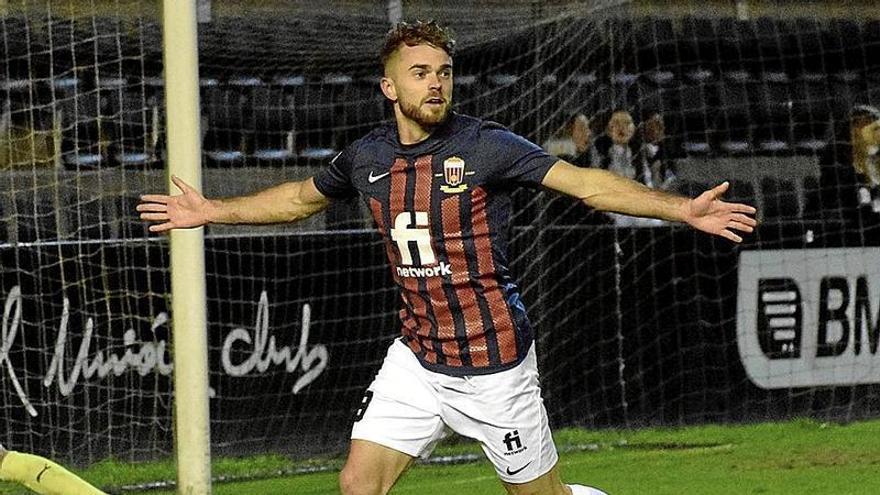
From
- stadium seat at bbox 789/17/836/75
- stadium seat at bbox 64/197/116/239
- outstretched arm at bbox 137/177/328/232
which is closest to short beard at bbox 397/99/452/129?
outstretched arm at bbox 137/177/328/232

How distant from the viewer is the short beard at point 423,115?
21.8 feet

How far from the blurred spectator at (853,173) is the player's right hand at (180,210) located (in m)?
6.65

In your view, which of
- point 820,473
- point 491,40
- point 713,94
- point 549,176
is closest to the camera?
point 549,176

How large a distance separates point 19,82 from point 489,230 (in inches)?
189

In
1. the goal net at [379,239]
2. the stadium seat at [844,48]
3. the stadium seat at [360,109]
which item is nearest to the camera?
the goal net at [379,239]

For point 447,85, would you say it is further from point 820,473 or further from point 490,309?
point 820,473

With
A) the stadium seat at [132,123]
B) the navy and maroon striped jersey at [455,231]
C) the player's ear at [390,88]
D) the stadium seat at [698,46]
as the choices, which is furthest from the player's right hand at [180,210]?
the stadium seat at [698,46]

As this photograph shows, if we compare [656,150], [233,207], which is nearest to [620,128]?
[656,150]

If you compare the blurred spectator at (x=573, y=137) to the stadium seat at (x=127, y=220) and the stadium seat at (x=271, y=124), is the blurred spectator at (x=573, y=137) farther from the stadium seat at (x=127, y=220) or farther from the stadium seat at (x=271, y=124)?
the stadium seat at (x=127, y=220)

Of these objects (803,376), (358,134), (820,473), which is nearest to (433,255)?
(820,473)

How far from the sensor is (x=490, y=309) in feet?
22.2

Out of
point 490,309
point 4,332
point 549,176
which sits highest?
point 549,176

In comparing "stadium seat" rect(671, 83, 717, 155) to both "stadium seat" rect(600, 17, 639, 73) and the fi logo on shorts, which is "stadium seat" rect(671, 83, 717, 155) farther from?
the fi logo on shorts

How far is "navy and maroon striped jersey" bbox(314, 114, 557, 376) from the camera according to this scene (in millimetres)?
6641
